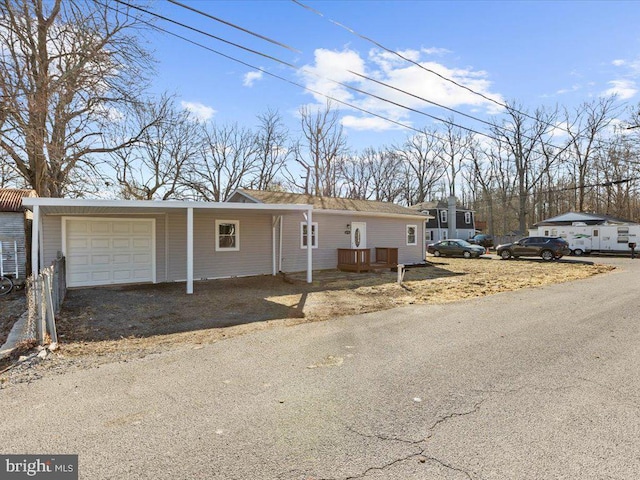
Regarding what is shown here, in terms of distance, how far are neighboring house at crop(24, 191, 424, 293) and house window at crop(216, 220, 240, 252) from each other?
34mm

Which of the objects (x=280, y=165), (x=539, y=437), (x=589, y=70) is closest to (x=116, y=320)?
(x=539, y=437)

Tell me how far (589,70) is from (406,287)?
38.9ft

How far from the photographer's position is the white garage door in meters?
10.7

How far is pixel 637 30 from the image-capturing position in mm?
10531

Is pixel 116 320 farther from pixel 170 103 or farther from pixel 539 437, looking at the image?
pixel 170 103

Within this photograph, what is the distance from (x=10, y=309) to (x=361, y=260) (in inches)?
431

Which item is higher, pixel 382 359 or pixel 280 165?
pixel 280 165

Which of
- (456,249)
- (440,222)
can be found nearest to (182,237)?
(456,249)

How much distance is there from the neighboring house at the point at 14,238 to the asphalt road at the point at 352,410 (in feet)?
30.9

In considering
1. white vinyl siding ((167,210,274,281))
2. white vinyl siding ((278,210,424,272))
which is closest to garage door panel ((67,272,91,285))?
white vinyl siding ((167,210,274,281))

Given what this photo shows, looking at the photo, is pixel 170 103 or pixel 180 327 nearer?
pixel 180 327

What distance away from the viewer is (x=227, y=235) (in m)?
13.0

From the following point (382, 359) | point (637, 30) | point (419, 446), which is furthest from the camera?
point (637, 30)

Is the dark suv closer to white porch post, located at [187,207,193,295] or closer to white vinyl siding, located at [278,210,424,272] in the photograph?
white vinyl siding, located at [278,210,424,272]
